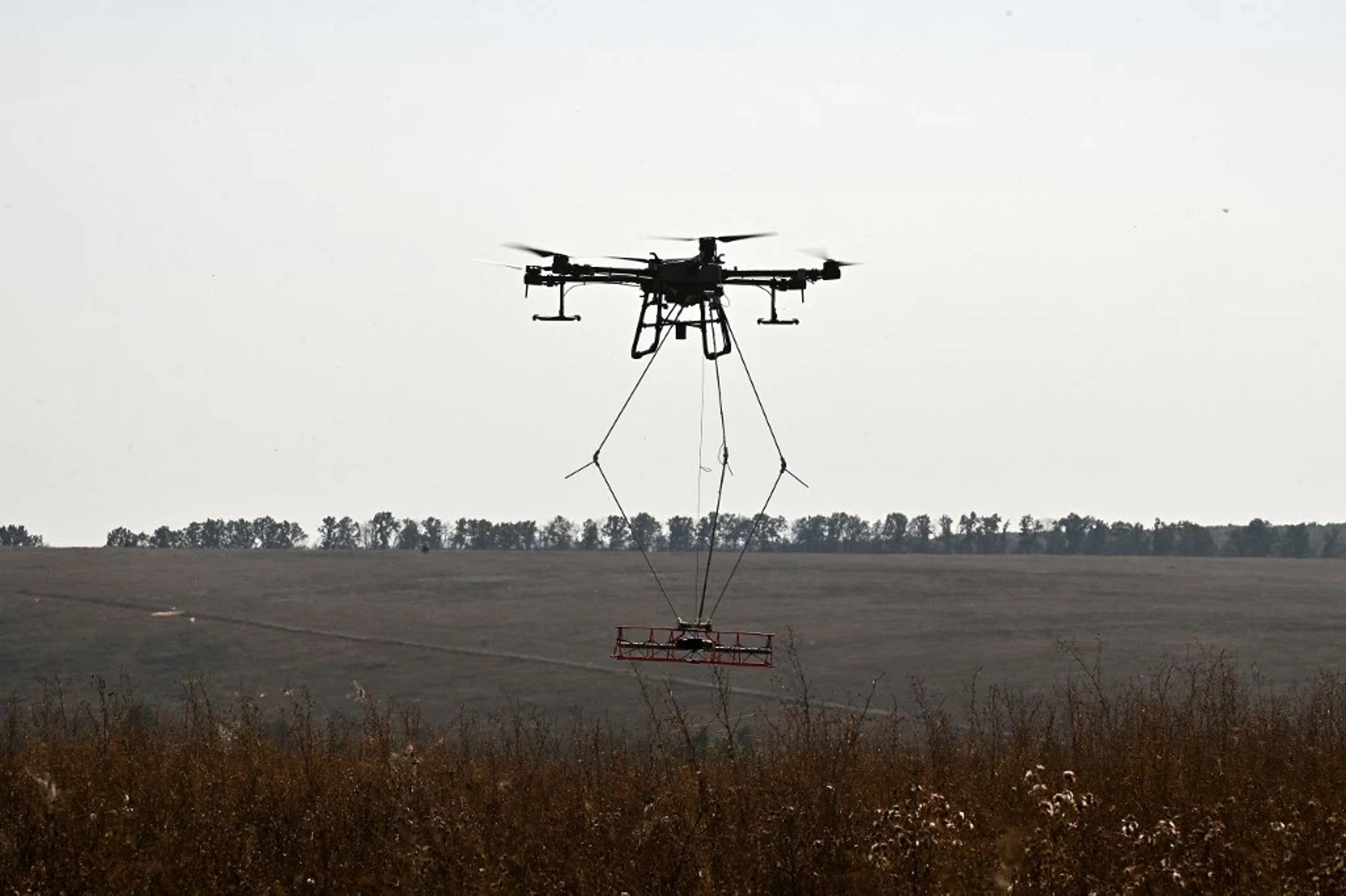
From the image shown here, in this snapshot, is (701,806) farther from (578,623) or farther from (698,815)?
(578,623)

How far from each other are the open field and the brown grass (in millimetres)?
25412

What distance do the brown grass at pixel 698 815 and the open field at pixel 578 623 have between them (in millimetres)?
25412

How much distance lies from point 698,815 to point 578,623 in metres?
56.3

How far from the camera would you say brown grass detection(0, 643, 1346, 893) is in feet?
39.3

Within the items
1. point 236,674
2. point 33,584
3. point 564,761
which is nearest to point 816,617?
point 236,674

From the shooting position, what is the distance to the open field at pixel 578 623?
175ft

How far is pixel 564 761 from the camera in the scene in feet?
60.4

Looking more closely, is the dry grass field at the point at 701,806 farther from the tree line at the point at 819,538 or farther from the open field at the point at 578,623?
the tree line at the point at 819,538

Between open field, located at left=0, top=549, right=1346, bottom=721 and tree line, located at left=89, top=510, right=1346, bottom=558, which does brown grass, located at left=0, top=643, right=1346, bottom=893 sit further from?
tree line, located at left=89, top=510, right=1346, bottom=558

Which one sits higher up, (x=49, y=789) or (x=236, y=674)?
(x=49, y=789)

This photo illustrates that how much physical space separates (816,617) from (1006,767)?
51.6m

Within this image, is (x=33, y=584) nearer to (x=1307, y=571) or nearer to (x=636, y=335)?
(x=636, y=335)

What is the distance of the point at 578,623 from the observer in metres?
70.0

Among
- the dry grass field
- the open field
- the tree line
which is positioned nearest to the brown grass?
the dry grass field
